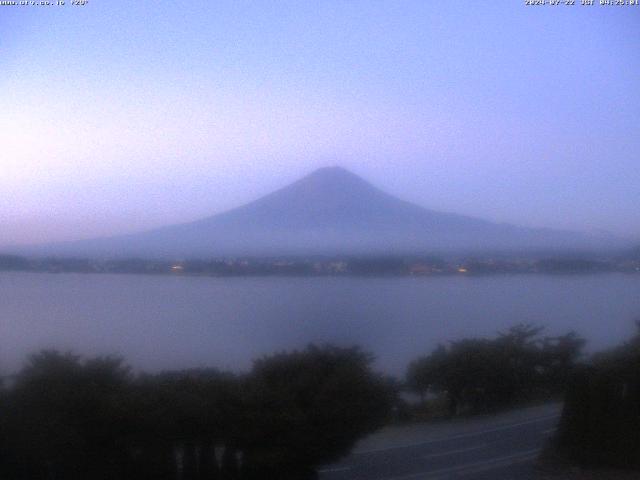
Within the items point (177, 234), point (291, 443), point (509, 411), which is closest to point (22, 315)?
point (177, 234)

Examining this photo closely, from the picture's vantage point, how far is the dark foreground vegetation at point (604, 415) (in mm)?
6867

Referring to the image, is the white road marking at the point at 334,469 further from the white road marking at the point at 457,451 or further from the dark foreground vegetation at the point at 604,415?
the dark foreground vegetation at the point at 604,415

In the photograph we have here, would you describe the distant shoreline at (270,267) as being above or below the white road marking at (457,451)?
above

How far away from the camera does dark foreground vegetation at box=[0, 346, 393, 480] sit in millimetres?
5938

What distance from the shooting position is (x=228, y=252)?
23.4 feet

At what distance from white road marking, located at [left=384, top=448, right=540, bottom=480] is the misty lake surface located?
2.97ft

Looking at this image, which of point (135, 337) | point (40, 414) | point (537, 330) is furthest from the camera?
point (537, 330)

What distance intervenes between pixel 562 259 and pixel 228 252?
3227mm

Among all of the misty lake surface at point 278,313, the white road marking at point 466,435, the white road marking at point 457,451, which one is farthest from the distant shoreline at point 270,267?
the white road marking at point 457,451

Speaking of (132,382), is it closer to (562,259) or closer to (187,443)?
(187,443)

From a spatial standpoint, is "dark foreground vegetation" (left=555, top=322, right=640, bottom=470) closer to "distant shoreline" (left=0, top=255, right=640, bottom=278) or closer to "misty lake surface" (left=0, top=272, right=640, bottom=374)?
"misty lake surface" (left=0, top=272, right=640, bottom=374)

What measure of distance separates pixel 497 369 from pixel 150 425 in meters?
3.15

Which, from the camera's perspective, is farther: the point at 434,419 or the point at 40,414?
the point at 434,419

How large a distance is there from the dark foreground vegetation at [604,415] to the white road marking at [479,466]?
0.32 m
